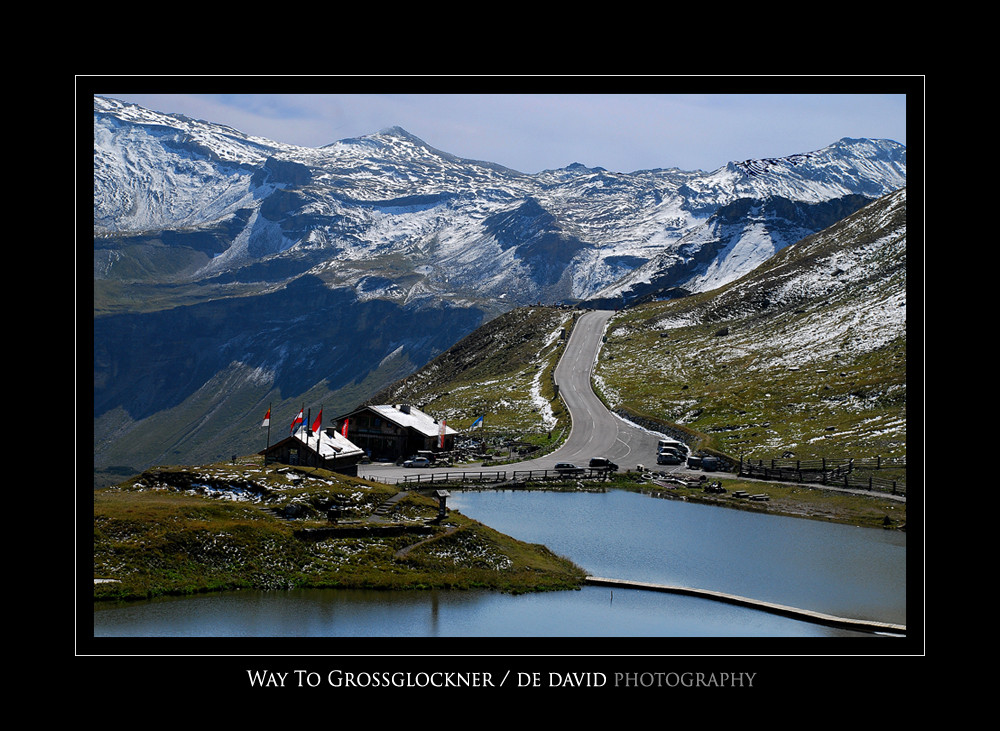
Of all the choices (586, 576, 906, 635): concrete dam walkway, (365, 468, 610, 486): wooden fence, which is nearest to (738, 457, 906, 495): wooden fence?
(365, 468, 610, 486): wooden fence

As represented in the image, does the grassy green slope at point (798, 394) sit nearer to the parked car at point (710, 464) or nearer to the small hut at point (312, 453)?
the parked car at point (710, 464)

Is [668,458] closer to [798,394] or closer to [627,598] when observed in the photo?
[798,394]

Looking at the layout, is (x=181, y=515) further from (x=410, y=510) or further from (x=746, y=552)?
(x=746, y=552)

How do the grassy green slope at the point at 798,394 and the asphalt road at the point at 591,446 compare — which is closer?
the asphalt road at the point at 591,446

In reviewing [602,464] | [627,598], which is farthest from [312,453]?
[627,598]

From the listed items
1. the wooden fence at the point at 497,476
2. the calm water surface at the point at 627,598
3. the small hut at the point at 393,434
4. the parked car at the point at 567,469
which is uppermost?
the small hut at the point at 393,434

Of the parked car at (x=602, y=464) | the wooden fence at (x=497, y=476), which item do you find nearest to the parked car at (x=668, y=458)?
the parked car at (x=602, y=464)
